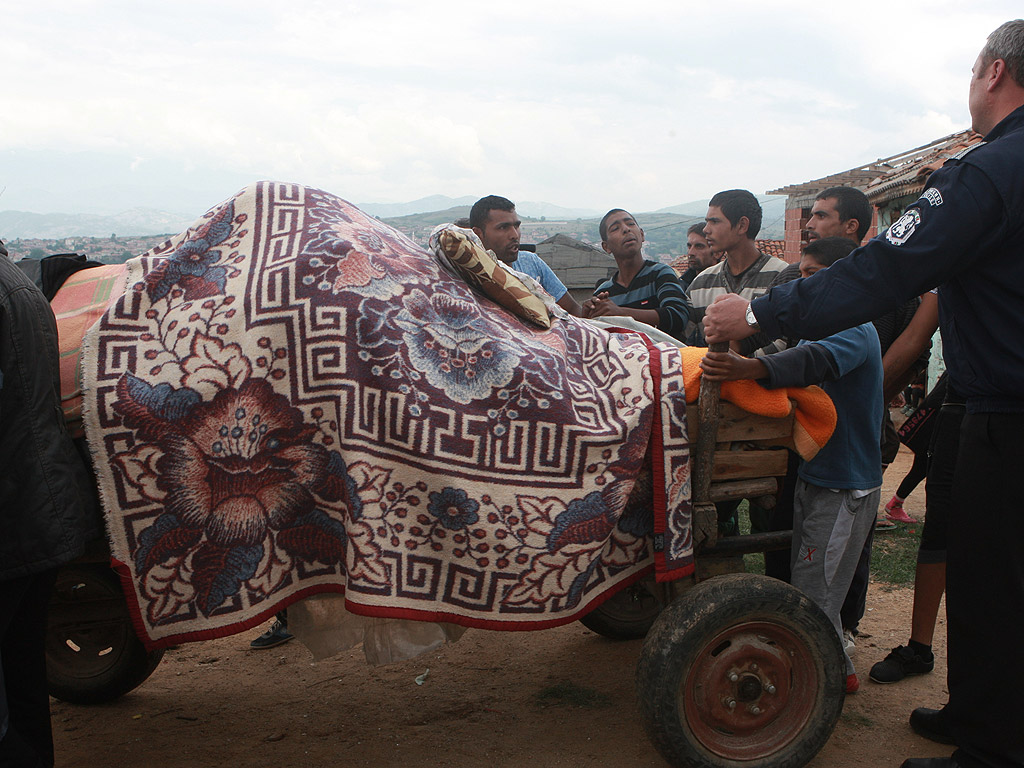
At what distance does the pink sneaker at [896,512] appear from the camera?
5.84 meters

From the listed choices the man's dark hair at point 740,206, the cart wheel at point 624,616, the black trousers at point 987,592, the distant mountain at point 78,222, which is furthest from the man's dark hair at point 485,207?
the distant mountain at point 78,222

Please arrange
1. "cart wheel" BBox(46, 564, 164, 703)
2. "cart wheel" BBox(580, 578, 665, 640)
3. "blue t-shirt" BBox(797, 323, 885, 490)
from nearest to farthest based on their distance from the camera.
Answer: "blue t-shirt" BBox(797, 323, 885, 490) → "cart wheel" BBox(46, 564, 164, 703) → "cart wheel" BBox(580, 578, 665, 640)

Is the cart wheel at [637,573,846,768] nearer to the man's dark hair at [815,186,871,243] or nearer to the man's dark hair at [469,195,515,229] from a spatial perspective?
the man's dark hair at [815,186,871,243]

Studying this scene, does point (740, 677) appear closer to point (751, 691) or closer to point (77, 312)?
point (751, 691)

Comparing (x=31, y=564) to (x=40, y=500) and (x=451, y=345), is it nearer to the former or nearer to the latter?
(x=40, y=500)

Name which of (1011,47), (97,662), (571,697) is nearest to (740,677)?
(571,697)

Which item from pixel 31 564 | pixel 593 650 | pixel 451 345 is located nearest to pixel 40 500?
pixel 31 564

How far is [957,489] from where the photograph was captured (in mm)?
2547

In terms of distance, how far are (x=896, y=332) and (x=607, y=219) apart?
1988 millimetres

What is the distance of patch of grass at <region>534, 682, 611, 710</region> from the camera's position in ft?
11.2

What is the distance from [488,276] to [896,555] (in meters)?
3.89

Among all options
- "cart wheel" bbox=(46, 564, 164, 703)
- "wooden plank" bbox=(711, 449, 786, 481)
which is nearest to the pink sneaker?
"wooden plank" bbox=(711, 449, 786, 481)

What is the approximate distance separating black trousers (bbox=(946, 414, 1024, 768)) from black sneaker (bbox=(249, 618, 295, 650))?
9.97 ft

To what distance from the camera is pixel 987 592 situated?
2451mm
